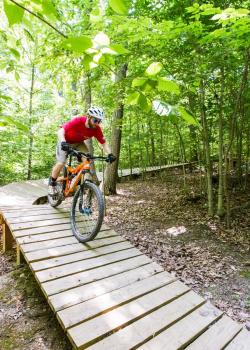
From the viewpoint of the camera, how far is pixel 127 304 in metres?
2.86

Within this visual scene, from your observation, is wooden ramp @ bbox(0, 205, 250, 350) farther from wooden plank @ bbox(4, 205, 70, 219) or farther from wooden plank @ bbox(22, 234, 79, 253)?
wooden plank @ bbox(4, 205, 70, 219)

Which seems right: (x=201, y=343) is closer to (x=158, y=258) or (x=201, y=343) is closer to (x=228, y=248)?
(x=158, y=258)

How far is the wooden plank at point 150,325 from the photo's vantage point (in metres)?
2.33

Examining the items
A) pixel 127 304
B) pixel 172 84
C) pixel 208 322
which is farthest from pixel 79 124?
pixel 172 84

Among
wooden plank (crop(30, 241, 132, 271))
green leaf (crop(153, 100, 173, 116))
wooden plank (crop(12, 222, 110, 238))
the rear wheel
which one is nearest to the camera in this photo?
green leaf (crop(153, 100, 173, 116))

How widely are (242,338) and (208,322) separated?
Result: 12.6 inches

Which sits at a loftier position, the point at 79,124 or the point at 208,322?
the point at 79,124

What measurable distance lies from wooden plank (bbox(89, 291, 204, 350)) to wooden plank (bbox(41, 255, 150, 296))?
827 millimetres

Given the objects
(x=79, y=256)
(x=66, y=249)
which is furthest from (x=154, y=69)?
(x=66, y=249)

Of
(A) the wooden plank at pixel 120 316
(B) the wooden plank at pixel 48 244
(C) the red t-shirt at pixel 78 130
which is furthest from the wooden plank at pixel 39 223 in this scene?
(A) the wooden plank at pixel 120 316

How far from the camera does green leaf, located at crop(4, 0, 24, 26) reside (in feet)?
3.26

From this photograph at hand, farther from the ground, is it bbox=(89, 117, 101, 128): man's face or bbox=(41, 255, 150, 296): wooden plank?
bbox=(89, 117, 101, 128): man's face

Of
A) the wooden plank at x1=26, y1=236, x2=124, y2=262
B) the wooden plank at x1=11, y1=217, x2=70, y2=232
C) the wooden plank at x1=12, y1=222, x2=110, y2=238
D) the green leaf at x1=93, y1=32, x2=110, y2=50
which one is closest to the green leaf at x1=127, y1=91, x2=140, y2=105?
the green leaf at x1=93, y1=32, x2=110, y2=50

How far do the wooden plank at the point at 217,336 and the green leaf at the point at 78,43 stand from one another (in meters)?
2.52
